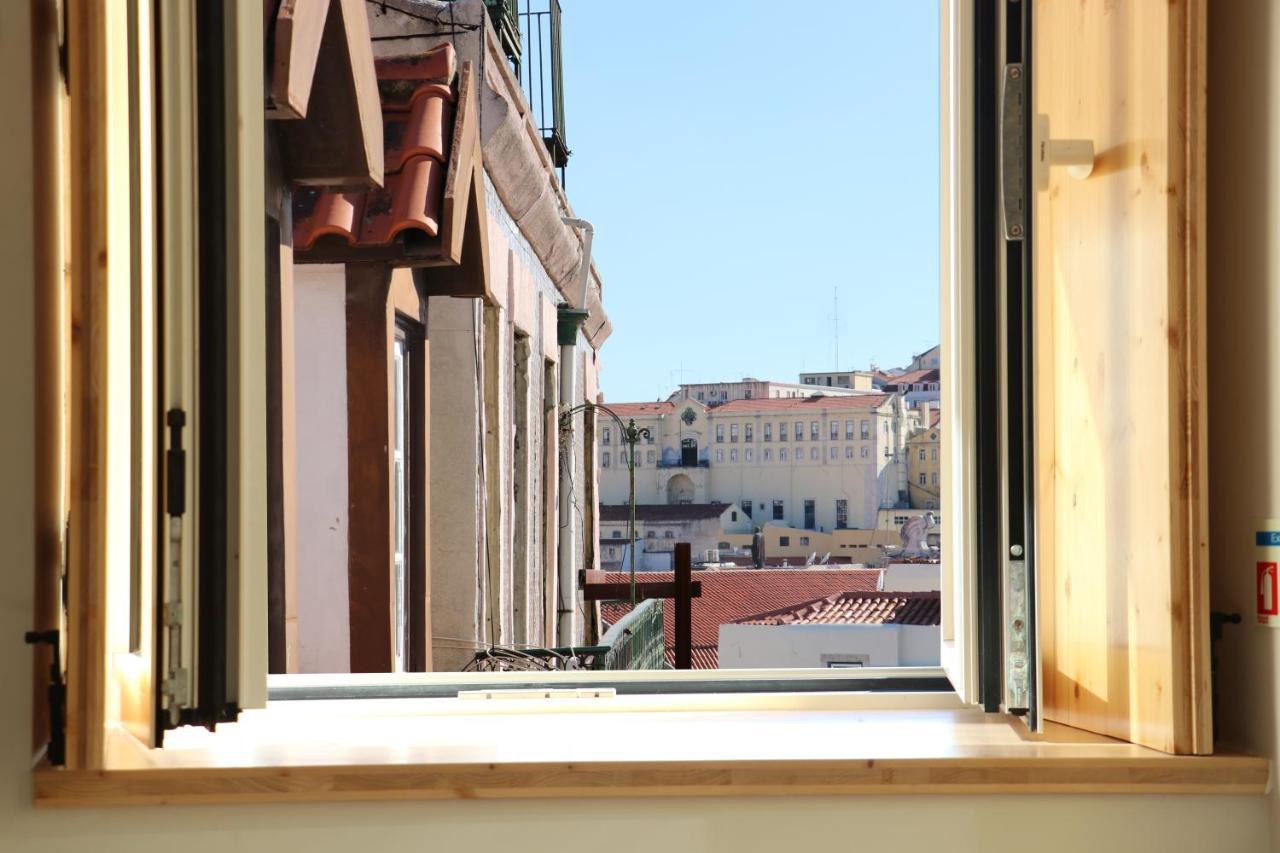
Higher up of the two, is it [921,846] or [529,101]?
[529,101]

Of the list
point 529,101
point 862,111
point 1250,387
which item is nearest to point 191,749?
point 1250,387

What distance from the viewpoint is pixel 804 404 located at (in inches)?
1645

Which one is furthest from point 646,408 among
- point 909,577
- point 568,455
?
point 568,455

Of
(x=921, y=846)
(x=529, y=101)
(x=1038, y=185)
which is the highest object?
(x=529, y=101)

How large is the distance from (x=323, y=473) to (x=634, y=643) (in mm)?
3834

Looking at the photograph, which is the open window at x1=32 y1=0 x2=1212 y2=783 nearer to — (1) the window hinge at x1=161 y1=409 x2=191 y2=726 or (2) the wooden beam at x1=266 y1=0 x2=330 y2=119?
(1) the window hinge at x1=161 y1=409 x2=191 y2=726

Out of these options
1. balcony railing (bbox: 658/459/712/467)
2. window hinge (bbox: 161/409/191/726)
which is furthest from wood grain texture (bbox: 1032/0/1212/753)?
balcony railing (bbox: 658/459/712/467)

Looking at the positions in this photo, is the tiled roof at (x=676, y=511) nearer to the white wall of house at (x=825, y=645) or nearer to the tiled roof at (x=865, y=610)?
the tiled roof at (x=865, y=610)

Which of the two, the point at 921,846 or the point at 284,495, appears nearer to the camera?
the point at 921,846

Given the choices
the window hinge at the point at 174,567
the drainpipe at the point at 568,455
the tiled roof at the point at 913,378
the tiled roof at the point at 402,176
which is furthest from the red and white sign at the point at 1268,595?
the tiled roof at the point at 913,378

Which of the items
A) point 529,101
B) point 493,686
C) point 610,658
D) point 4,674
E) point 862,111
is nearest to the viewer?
point 4,674

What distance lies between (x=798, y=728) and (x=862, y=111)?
5972 centimetres

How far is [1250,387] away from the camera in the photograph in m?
1.58

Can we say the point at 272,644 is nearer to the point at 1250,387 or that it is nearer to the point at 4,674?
the point at 4,674
